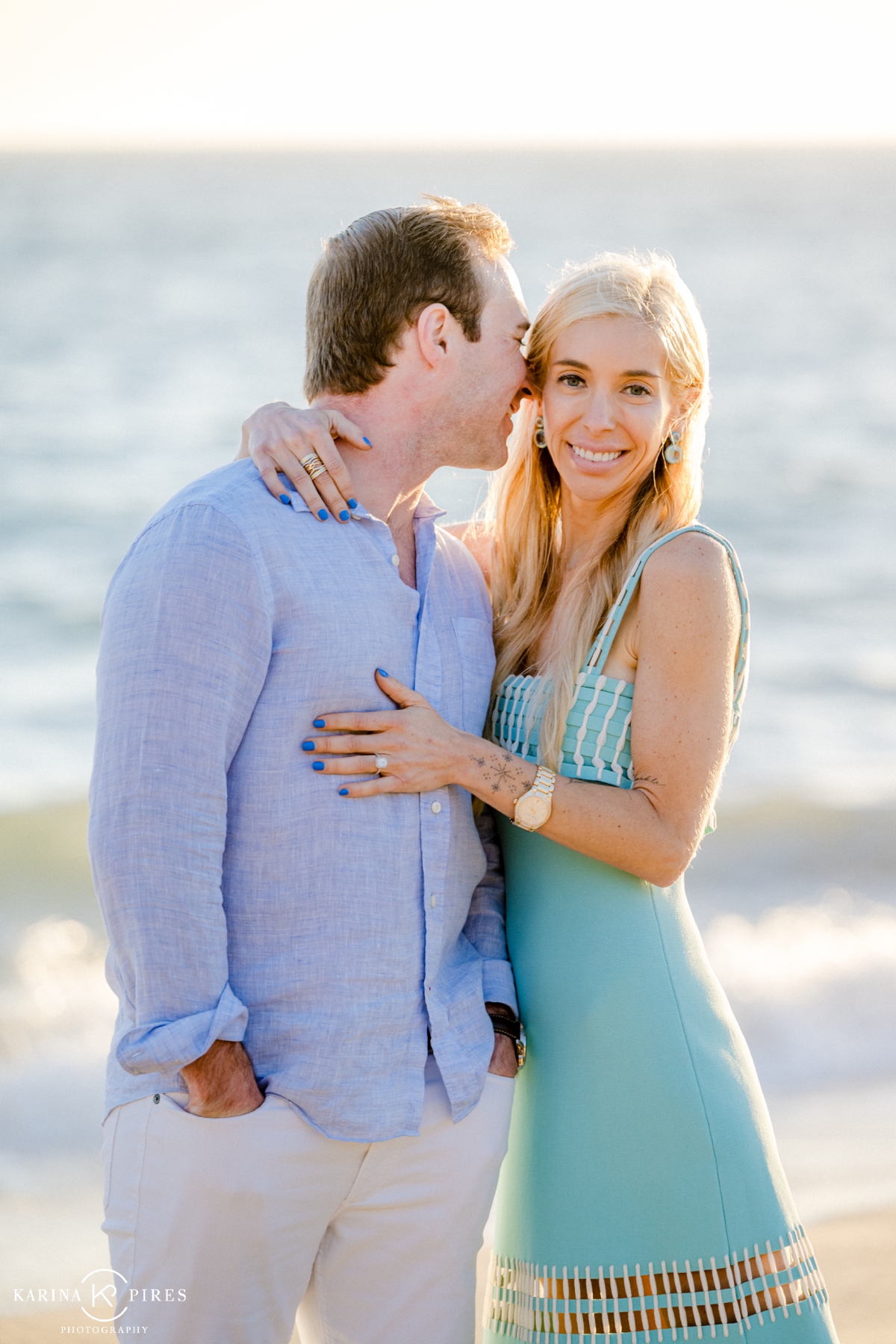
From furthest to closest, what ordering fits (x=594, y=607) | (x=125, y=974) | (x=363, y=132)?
(x=363, y=132) < (x=594, y=607) < (x=125, y=974)

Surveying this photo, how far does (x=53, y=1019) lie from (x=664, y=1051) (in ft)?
13.3

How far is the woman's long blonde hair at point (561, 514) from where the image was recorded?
2717mm

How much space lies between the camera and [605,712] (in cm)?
260

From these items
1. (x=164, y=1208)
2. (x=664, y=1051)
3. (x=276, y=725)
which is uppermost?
(x=276, y=725)

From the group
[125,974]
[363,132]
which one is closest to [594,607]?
[125,974]

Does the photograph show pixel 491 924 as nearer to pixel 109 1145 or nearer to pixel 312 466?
pixel 109 1145

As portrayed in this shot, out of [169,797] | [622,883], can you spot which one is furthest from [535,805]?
[169,797]

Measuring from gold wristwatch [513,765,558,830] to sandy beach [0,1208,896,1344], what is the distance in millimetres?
1856

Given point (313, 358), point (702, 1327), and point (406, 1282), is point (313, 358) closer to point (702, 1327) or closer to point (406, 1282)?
point (406, 1282)

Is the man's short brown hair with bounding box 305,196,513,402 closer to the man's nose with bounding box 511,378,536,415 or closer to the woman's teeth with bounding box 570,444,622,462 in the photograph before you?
the man's nose with bounding box 511,378,536,415

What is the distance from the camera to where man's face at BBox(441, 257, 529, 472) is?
2.64 meters

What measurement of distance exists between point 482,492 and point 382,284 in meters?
8.92

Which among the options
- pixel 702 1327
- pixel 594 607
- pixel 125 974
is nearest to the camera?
pixel 125 974

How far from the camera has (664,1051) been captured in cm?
240
